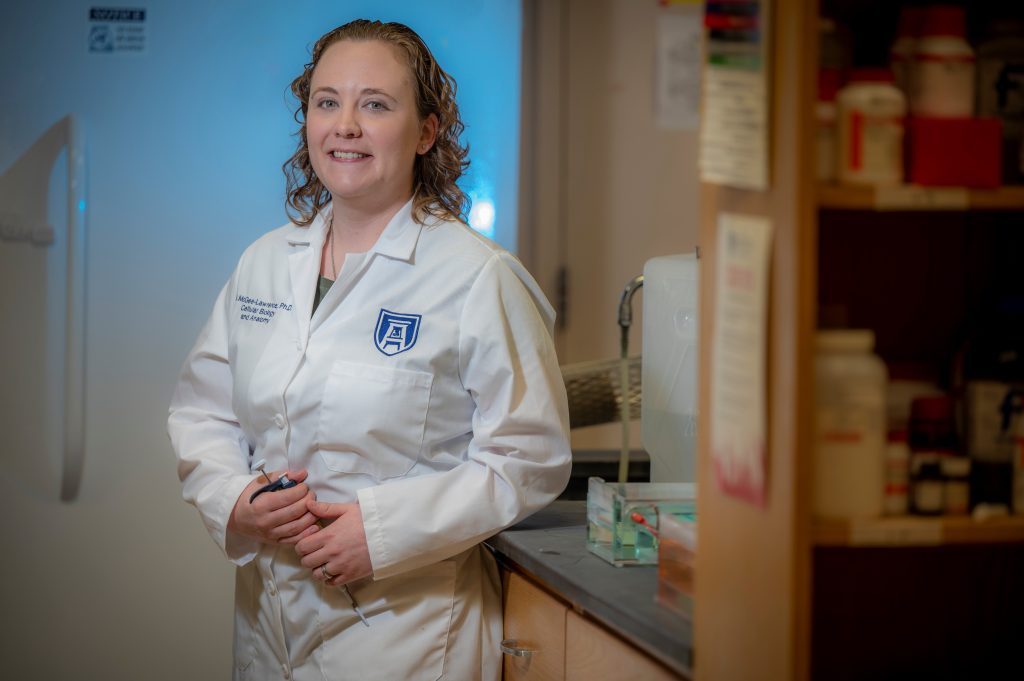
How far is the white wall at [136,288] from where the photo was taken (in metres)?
2.35

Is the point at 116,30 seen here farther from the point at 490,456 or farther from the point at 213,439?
the point at 490,456

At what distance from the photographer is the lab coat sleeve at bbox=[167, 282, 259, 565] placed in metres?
1.77

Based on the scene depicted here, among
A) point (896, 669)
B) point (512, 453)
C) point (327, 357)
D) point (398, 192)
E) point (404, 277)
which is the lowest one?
point (896, 669)

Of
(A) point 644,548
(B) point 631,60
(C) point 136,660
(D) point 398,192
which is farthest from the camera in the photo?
(B) point 631,60

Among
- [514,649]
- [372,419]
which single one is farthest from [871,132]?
[514,649]

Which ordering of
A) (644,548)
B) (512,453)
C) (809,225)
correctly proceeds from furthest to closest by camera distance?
(512,453)
(644,548)
(809,225)

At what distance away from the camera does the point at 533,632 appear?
1722 millimetres

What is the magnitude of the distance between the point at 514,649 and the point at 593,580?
320 millimetres

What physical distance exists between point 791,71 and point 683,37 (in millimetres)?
149

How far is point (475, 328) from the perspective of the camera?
5.55 feet

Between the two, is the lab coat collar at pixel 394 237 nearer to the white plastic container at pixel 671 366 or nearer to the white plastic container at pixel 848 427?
the white plastic container at pixel 671 366

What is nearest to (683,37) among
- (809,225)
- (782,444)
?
(809,225)

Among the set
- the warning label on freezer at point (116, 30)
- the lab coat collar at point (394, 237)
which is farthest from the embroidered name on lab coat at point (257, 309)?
the warning label on freezer at point (116, 30)

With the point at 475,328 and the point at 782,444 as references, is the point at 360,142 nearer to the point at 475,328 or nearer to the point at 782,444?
the point at 475,328
